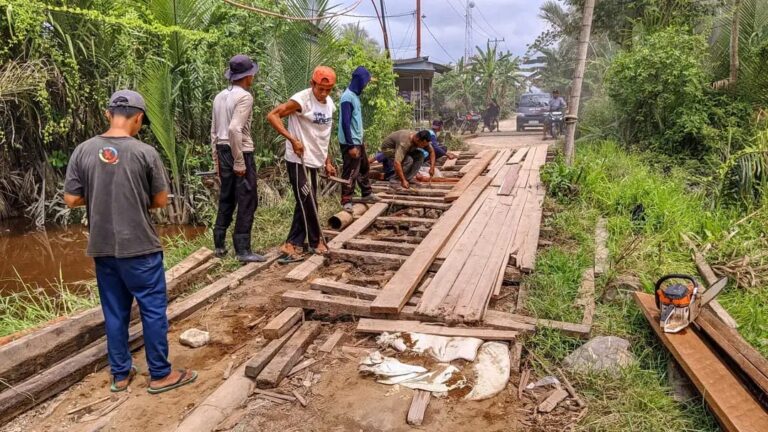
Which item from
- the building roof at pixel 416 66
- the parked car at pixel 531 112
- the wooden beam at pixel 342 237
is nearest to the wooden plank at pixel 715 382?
the wooden beam at pixel 342 237

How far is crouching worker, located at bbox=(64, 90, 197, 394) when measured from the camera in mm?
2479

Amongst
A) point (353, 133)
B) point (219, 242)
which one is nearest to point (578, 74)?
point (353, 133)

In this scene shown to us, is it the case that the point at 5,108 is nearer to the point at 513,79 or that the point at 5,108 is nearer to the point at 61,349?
the point at 61,349

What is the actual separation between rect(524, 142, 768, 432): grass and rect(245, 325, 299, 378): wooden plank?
5.02ft

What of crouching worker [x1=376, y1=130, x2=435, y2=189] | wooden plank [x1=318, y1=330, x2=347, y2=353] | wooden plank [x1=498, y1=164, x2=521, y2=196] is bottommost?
wooden plank [x1=318, y1=330, x2=347, y2=353]

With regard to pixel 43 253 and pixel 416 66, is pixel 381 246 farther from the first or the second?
pixel 416 66

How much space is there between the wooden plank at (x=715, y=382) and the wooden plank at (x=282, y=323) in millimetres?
2303

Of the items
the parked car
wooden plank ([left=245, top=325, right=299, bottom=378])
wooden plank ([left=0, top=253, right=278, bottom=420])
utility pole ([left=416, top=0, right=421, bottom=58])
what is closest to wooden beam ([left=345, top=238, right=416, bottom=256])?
wooden plank ([left=0, top=253, right=278, bottom=420])

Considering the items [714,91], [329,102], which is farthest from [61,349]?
[714,91]

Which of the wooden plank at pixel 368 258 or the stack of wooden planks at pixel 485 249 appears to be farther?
the wooden plank at pixel 368 258

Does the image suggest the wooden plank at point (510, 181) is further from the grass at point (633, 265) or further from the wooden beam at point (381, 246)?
the wooden beam at point (381, 246)

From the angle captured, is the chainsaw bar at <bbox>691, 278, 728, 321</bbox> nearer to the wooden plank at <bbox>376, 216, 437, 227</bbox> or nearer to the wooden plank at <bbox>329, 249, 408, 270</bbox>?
the wooden plank at <bbox>329, 249, 408, 270</bbox>

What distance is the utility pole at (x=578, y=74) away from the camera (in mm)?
6652

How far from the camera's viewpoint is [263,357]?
279 centimetres
